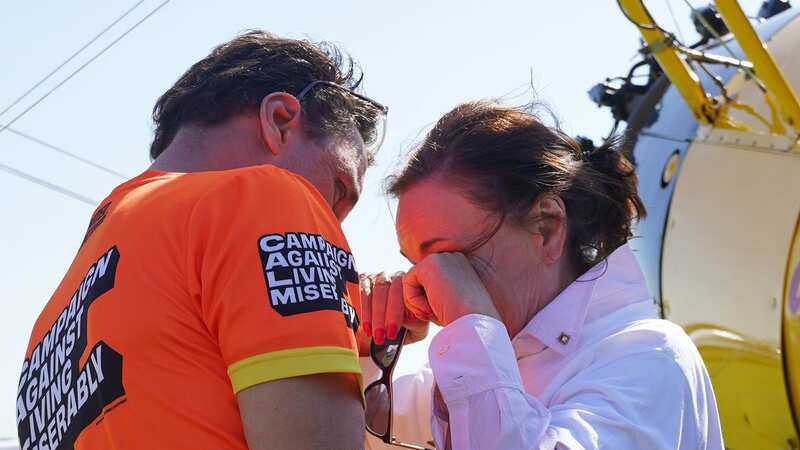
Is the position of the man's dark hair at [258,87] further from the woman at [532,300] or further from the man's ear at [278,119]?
the woman at [532,300]

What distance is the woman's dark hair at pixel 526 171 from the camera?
241 centimetres

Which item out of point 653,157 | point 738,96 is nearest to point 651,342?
point 738,96

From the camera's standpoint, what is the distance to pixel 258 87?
213cm

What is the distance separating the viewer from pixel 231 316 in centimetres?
157

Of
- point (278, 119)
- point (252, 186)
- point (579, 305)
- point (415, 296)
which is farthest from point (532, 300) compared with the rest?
point (252, 186)

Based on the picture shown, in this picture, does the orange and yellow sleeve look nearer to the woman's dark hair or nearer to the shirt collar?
the shirt collar

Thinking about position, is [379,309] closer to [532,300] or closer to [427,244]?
[427,244]

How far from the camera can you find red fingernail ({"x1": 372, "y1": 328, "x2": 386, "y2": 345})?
8.16ft

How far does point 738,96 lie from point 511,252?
9.99ft

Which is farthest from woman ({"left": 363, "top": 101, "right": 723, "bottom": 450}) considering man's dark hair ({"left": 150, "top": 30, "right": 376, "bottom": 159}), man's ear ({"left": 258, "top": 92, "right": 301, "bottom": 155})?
man's ear ({"left": 258, "top": 92, "right": 301, "bottom": 155})

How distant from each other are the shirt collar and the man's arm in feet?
2.54

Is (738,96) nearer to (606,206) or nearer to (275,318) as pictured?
(606,206)

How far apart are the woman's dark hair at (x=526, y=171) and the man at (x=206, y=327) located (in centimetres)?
72

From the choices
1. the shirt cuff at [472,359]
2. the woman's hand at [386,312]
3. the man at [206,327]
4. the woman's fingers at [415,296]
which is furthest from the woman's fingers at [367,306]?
the man at [206,327]
